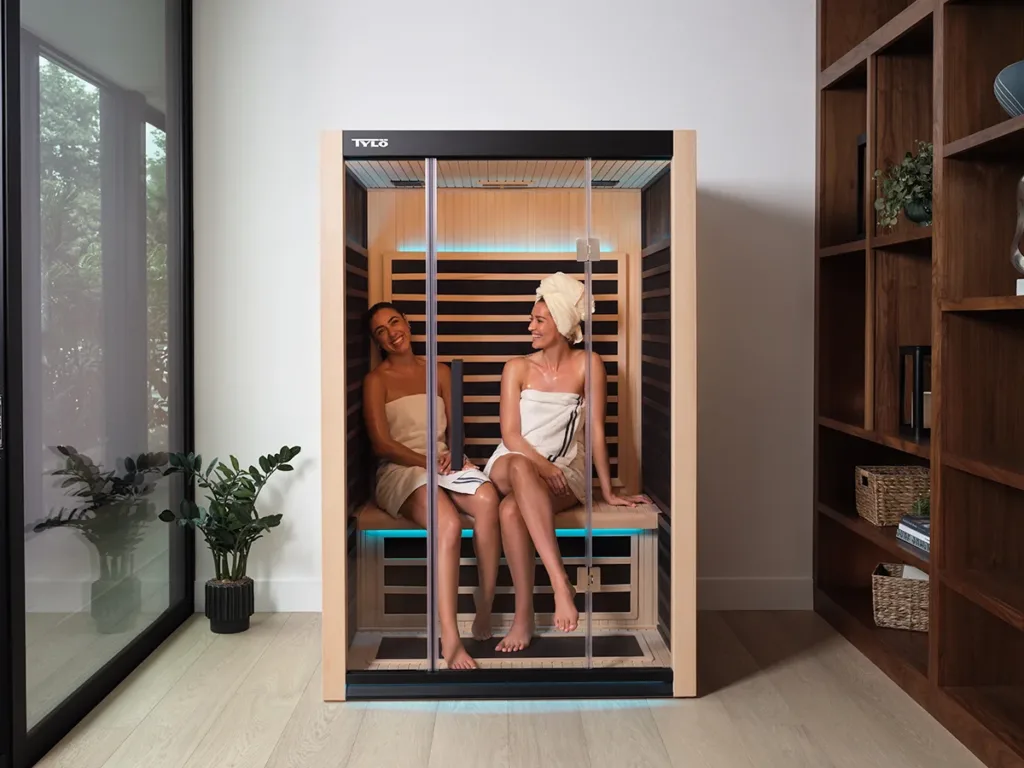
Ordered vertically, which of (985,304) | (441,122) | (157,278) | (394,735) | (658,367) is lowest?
(394,735)

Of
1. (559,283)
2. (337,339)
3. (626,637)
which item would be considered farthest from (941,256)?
(337,339)

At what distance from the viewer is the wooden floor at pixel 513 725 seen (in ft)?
7.77

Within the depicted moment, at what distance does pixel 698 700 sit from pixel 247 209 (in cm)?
227

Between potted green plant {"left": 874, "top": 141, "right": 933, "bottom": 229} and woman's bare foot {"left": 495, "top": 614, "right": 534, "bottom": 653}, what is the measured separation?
5.25 feet

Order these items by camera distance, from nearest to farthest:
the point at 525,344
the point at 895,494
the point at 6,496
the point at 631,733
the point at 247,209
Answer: the point at 6,496 → the point at 631,733 → the point at 525,344 → the point at 895,494 → the point at 247,209

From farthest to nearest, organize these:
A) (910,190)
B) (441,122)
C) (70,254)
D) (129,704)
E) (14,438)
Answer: (441,122) → (910,190) → (129,704) → (70,254) → (14,438)

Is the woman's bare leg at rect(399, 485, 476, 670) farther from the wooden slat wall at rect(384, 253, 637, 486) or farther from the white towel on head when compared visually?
the white towel on head

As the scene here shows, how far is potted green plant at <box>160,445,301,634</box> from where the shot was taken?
3.32 m

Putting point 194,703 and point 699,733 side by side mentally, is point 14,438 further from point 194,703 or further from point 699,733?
point 699,733

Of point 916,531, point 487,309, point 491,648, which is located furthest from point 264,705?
point 916,531

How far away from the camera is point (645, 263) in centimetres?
270

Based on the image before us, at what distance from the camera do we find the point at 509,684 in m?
2.74

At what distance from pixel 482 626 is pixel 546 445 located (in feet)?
1.79

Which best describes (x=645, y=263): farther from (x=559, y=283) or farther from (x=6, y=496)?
(x=6, y=496)
